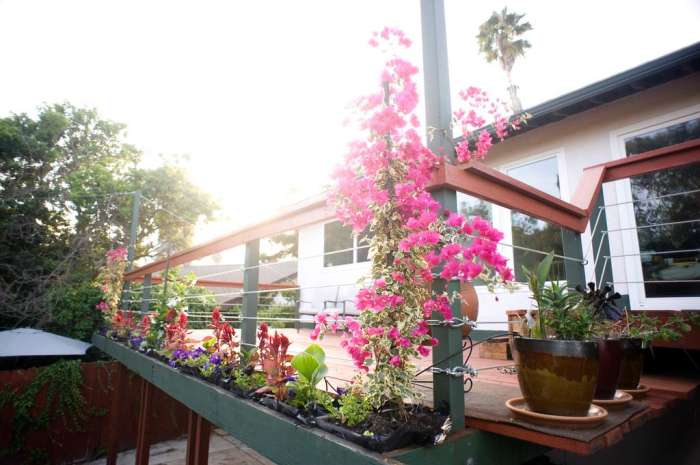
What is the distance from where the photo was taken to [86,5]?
8078 millimetres

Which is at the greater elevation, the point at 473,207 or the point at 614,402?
the point at 473,207

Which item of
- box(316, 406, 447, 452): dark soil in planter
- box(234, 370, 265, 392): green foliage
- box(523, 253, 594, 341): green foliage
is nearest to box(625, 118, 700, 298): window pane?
box(523, 253, 594, 341): green foliage

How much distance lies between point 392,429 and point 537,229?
14.0 feet

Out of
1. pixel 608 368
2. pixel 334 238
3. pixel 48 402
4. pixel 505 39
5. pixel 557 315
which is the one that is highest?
pixel 505 39

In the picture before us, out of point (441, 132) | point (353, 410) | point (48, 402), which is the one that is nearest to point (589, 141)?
point (441, 132)

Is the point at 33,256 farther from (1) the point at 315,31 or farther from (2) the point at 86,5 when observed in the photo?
(1) the point at 315,31

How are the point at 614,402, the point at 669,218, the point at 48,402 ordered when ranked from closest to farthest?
the point at 614,402 → the point at 669,218 → the point at 48,402

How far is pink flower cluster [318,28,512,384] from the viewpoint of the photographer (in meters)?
1.21

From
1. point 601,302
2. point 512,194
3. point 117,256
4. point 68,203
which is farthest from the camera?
point 68,203

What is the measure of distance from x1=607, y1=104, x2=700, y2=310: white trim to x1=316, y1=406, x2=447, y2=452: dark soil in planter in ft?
11.9

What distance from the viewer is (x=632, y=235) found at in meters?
3.94

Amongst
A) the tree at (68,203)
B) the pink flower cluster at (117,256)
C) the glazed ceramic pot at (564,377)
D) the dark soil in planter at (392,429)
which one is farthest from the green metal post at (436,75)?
the tree at (68,203)

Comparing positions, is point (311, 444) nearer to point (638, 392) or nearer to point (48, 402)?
point (638, 392)

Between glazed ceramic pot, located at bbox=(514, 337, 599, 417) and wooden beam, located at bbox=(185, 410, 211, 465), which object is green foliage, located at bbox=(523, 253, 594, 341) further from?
wooden beam, located at bbox=(185, 410, 211, 465)
